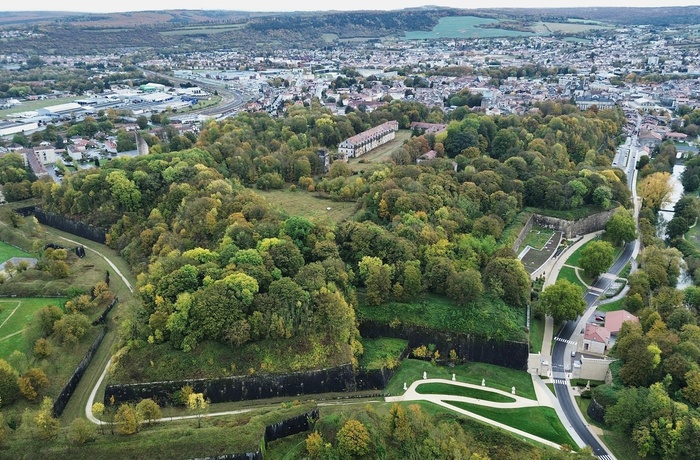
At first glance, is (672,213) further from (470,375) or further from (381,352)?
(381,352)

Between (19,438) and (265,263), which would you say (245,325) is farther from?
(19,438)

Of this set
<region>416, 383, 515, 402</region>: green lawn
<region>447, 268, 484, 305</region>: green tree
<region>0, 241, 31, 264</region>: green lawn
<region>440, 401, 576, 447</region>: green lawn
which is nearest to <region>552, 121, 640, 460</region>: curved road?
<region>440, 401, 576, 447</region>: green lawn

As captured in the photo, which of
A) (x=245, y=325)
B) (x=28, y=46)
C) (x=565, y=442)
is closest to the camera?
(x=565, y=442)

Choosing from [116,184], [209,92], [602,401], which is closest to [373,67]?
[209,92]

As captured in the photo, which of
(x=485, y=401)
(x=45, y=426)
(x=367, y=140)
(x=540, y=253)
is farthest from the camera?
(x=367, y=140)

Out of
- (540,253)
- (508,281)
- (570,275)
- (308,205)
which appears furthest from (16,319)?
(570,275)

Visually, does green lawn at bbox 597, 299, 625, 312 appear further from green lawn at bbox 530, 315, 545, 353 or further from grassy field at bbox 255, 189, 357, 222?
grassy field at bbox 255, 189, 357, 222
